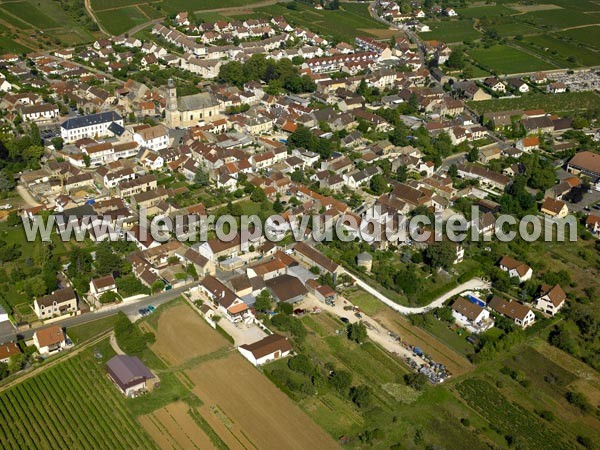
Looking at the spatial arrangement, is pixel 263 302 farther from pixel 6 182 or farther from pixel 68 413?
pixel 6 182

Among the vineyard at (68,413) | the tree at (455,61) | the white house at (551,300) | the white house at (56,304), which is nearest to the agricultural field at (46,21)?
the tree at (455,61)

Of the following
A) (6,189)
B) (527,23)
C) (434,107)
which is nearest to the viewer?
(6,189)

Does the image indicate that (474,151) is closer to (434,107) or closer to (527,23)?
(434,107)

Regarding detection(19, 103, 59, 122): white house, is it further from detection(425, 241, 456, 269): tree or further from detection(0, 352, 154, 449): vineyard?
detection(425, 241, 456, 269): tree

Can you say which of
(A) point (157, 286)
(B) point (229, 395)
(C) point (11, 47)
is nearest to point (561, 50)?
(C) point (11, 47)

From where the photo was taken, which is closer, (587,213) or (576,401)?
(576,401)

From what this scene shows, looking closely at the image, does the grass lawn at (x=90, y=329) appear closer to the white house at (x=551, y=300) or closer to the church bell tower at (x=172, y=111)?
the white house at (x=551, y=300)

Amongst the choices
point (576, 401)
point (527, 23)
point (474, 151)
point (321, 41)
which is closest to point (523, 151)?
point (474, 151)
